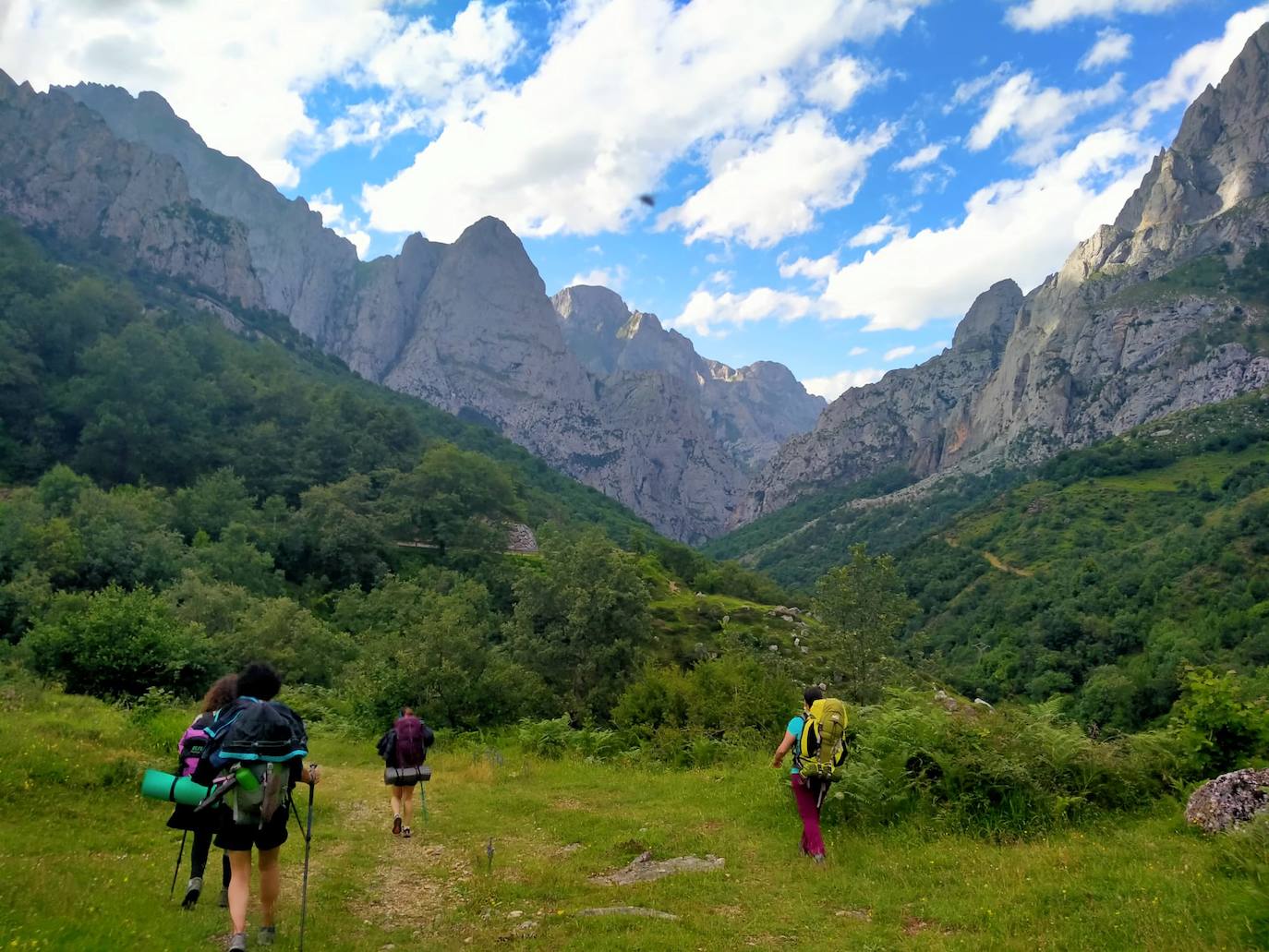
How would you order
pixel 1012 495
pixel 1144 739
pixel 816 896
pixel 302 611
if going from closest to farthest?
pixel 816 896
pixel 1144 739
pixel 302 611
pixel 1012 495

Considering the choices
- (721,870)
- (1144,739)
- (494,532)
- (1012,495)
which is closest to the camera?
(721,870)

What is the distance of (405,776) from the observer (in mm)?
9617

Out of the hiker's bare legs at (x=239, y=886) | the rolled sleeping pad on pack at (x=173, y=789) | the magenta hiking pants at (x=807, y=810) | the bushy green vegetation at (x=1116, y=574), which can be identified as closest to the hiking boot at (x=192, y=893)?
the hiker's bare legs at (x=239, y=886)

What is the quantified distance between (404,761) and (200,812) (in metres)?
4.46

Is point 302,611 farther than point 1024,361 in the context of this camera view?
No

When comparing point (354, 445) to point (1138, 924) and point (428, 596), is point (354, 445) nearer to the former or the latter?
point (428, 596)

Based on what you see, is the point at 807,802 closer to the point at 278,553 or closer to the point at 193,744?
the point at 193,744

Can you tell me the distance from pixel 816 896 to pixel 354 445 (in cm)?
6039

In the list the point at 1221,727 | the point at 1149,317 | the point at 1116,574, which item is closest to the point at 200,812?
the point at 1221,727

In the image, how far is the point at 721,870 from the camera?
288 inches

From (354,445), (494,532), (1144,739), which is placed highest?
(354,445)

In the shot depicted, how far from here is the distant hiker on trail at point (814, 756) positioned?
7652 mm

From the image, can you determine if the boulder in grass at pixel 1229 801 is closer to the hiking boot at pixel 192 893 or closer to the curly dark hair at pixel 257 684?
the curly dark hair at pixel 257 684

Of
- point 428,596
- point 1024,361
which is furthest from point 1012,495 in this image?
point 428,596
